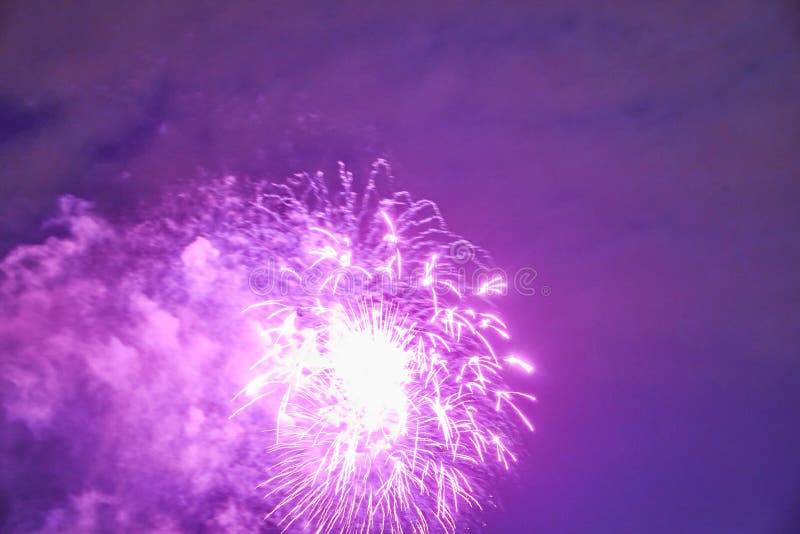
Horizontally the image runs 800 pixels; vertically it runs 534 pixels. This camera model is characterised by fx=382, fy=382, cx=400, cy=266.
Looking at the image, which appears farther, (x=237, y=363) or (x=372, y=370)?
(x=237, y=363)

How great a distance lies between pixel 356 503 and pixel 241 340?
8.97ft

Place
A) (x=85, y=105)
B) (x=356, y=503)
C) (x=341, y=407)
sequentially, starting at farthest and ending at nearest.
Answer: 1. (x=85, y=105)
2. (x=356, y=503)
3. (x=341, y=407)

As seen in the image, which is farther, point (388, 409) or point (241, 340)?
point (241, 340)

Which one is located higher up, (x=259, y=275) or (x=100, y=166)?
(x=100, y=166)

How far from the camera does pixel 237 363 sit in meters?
5.39

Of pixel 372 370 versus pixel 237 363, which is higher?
pixel 372 370

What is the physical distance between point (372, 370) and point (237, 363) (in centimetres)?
205

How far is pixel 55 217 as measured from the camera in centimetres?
546

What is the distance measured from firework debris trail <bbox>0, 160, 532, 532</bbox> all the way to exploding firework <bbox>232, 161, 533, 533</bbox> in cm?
3

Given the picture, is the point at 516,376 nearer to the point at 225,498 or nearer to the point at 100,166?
the point at 225,498

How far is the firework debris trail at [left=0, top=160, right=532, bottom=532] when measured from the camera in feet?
16.3

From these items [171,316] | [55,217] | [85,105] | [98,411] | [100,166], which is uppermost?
[85,105]

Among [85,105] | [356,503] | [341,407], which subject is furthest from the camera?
[85,105]

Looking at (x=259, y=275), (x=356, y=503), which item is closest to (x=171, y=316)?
(x=259, y=275)
